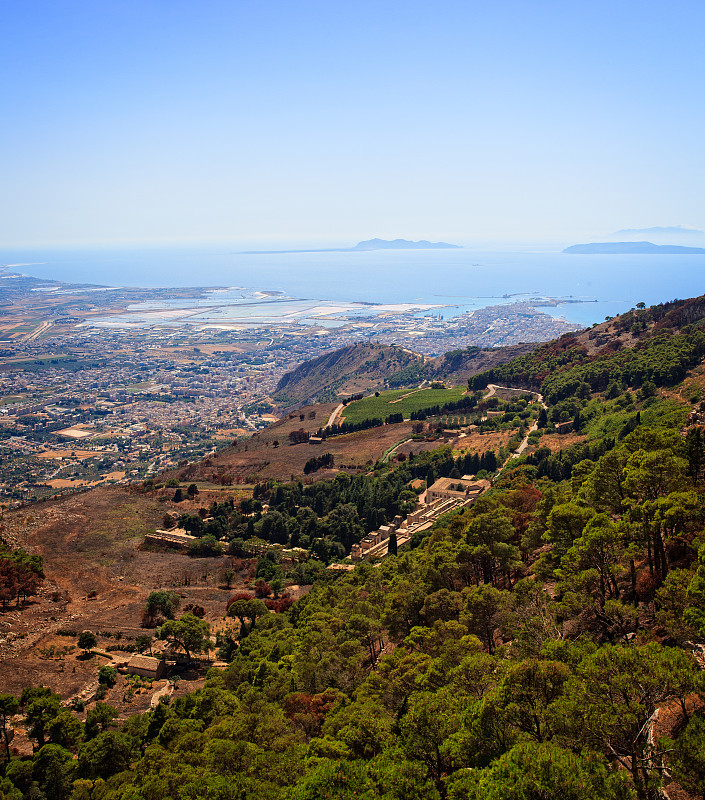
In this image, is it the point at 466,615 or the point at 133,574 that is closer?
the point at 466,615

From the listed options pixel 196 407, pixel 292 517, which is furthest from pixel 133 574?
pixel 196 407

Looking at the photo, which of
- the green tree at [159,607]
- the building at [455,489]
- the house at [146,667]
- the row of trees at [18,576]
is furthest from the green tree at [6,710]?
the building at [455,489]

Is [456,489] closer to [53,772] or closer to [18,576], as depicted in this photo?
[18,576]

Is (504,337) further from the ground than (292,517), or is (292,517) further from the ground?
(504,337)

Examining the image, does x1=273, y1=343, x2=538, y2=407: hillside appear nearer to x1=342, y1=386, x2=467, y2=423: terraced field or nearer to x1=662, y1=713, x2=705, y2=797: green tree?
x1=342, y1=386, x2=467, y2=423: terraced field

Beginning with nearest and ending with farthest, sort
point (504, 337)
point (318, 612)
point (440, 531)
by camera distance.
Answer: point (318, 612), point (440, 531), point (504, 337)

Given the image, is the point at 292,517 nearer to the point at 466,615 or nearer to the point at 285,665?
the point at 285,665
